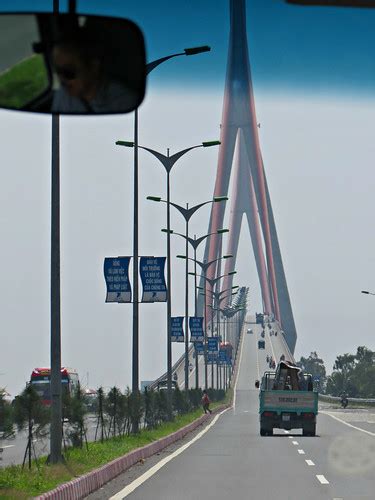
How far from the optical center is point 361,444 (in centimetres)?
3494

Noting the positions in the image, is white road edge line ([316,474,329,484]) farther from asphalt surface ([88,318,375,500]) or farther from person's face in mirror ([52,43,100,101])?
person's face in mirror ([52,43,100,101])

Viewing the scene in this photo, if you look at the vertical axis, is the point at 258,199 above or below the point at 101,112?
above

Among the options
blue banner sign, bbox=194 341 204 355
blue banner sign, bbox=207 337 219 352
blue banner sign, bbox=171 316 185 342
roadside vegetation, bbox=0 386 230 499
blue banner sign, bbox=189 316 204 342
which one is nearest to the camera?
roadside vegetation, bbox=0 386 230 499

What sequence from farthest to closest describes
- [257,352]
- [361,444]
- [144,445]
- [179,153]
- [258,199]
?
[257,352]
[258,199]
[179,153]
[361,444]
[144,445]

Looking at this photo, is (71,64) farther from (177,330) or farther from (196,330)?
(196,330)

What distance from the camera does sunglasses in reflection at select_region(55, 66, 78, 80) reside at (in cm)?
566

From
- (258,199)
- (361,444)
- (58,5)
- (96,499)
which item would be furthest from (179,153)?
(258,199)

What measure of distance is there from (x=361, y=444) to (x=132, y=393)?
6.61 m

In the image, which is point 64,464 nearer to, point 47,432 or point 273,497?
point 47,432

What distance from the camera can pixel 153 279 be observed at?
144 feet

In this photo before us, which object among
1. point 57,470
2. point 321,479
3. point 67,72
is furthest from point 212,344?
point 67,72

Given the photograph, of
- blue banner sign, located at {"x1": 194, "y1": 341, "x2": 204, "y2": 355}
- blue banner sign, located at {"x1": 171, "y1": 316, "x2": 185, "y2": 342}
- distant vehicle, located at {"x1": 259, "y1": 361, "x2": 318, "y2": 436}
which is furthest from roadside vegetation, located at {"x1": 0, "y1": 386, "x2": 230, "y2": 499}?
blue banner sign, located at {"x1": 194, "y1": 341, "x2": 204, "y2": 355}

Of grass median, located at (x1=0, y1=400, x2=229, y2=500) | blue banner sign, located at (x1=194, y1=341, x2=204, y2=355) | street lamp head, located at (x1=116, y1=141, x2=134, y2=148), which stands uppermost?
street lamp head, located at (x1=116, y1=141, x2=134, y2=148)

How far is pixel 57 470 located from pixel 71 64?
14.6 metres
